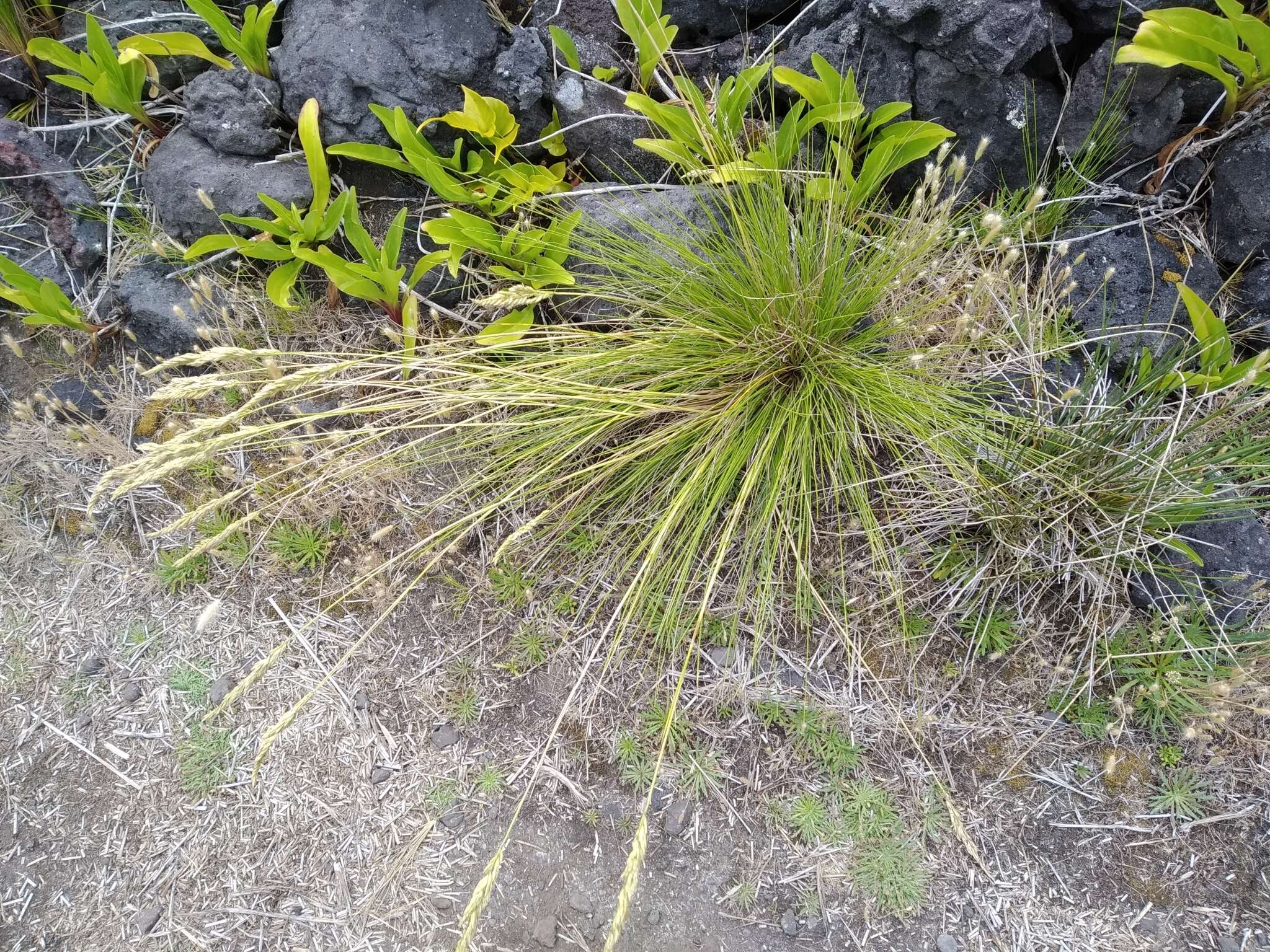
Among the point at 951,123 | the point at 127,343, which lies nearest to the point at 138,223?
the point at 127,343

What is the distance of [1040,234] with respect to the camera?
197cm

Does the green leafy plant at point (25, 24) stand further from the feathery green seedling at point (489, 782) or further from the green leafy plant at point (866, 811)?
the green leafy plant at point (866, 811)

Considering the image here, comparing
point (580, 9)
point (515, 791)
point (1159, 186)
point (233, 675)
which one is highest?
point (580, 9)

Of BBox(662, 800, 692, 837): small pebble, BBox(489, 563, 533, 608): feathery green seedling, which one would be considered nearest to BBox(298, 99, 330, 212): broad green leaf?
BBox(489, 563, 533, 608): feathery green seedling

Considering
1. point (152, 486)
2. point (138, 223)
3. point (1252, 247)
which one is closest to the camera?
point (1252, 247)

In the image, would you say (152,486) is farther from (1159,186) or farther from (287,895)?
(1159,186)

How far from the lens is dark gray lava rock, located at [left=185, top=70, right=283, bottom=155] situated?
2.06m

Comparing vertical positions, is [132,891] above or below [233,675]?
below

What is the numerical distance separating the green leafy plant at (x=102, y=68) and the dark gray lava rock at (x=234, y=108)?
0.16 metres

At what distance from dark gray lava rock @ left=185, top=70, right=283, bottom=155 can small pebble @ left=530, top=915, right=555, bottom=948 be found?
212 centimetres

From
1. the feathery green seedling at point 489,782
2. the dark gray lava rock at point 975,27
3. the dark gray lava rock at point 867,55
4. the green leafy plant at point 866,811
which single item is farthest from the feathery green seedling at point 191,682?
the dark gray lava rock at point 975,27

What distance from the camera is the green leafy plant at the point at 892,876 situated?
1580mm

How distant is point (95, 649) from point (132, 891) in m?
0.63

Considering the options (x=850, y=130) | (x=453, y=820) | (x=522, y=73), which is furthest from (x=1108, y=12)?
(x=453, y=820)
